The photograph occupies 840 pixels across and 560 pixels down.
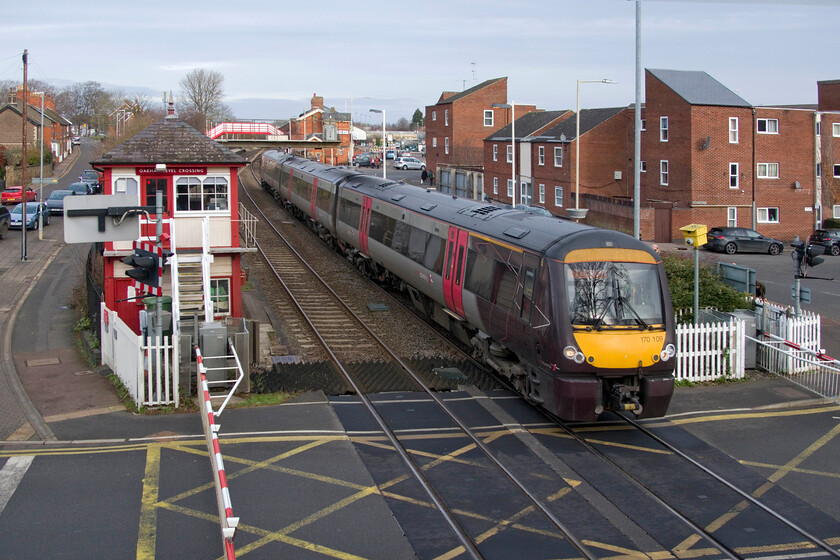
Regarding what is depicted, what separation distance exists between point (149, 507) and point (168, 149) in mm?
11019

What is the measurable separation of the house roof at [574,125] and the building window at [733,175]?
7.40 meters

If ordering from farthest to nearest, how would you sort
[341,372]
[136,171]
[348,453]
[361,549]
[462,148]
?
[462,148] → [136,171] → [341,372] → [348,453] → [361,549]

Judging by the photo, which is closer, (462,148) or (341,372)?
(341,372)

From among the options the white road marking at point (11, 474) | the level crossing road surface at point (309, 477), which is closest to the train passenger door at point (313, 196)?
the level crossing road surface at point (309, 477)

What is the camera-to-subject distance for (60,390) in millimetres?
13195

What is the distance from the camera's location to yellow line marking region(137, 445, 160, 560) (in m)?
7.53

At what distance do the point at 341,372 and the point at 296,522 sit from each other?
238 inches

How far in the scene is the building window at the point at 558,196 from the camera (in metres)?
44.0

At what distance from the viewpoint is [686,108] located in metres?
37.9

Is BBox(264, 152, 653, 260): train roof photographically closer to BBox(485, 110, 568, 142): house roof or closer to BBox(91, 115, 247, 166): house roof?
BBox(91, 115, 247, 166): house roof

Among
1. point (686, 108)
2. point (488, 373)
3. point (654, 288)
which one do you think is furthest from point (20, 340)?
point (686, 108)

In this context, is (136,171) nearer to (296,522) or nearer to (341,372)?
(341,372)

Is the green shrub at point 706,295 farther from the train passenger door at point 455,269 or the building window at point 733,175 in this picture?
the building window at point 733,175

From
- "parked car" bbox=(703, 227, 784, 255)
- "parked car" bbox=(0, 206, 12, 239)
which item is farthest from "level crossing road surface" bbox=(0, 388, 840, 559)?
"parked car" bbox=(0, 206, 12, 239)
